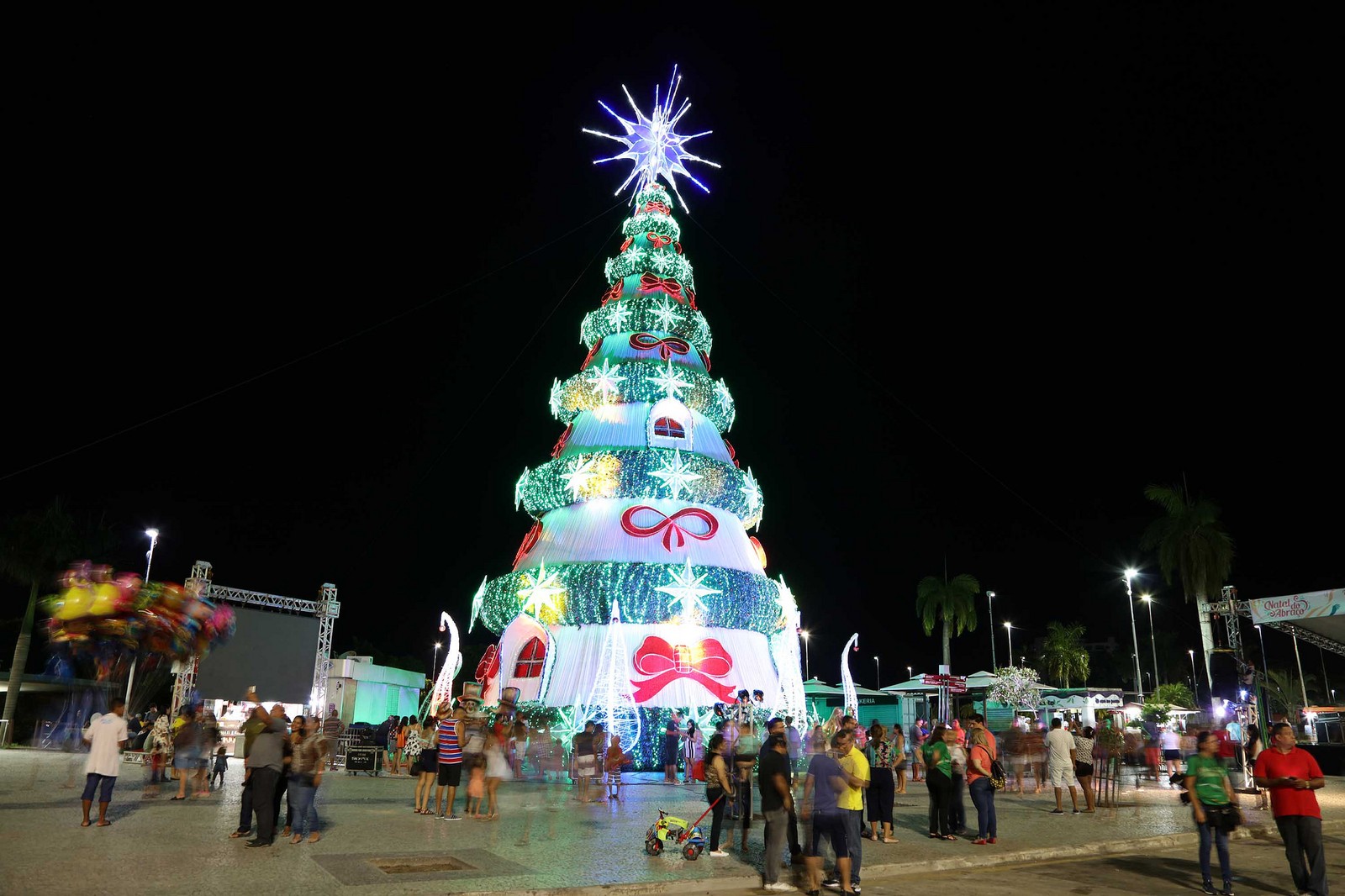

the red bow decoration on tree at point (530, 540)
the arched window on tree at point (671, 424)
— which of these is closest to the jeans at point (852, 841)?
the arched window on tree at point (671, 424)

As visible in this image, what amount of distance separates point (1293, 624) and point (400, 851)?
27.8 meters

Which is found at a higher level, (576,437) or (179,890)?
(576,437)

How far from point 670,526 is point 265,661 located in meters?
14.3

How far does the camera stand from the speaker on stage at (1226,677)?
2453cm

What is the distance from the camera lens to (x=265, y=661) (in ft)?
96.3

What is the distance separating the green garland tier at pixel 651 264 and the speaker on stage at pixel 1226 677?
779 inches

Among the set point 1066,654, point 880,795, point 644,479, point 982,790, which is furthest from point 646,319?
point 1066,654

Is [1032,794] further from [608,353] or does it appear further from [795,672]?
[608,353]

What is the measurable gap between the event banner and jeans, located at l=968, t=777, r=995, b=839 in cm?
1727

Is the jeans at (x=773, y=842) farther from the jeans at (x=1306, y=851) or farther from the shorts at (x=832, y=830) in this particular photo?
the jeans at (x=1306, y=851)

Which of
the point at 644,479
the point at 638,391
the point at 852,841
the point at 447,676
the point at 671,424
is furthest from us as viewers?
the point at 638,391

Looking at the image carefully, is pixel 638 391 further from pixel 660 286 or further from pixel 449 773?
pixel 449 773

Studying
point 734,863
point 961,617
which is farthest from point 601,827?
point 961,617

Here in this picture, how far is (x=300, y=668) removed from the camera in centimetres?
2988
